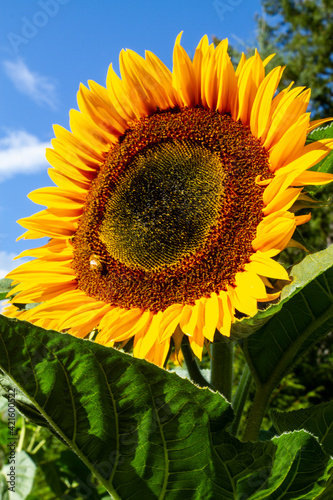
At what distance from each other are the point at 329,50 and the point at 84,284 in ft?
31.5

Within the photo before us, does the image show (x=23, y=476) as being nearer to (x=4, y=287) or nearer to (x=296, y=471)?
(x=4, y=287)

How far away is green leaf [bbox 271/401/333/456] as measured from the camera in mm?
1061

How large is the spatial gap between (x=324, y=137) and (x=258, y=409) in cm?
65

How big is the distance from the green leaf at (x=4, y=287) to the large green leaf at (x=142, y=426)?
0.58m

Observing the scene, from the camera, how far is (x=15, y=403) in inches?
42.3

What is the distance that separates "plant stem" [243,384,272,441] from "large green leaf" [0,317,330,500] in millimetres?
301

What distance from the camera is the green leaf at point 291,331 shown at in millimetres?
1043

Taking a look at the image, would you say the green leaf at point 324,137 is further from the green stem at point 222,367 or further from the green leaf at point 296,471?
the green leaf at point 296,471

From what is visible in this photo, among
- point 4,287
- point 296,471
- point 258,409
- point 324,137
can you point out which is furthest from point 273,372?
point 4,287

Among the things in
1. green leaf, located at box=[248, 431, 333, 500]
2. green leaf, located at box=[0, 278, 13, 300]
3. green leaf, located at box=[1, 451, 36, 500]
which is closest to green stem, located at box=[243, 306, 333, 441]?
green leaf, located at box=[248, 431, 333, 500]

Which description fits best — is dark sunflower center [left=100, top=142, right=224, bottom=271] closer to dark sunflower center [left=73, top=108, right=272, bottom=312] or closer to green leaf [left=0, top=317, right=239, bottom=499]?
dark sunflower center [left=73, top=108, right=272, bottom=312]

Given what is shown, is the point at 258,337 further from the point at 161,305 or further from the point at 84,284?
the point at 84,284

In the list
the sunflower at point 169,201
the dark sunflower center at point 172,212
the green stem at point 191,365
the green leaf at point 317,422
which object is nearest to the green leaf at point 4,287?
the sunflower at point 169,201

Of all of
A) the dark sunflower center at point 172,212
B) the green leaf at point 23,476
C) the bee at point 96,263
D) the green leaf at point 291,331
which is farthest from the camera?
the green leaf at point 23,476
